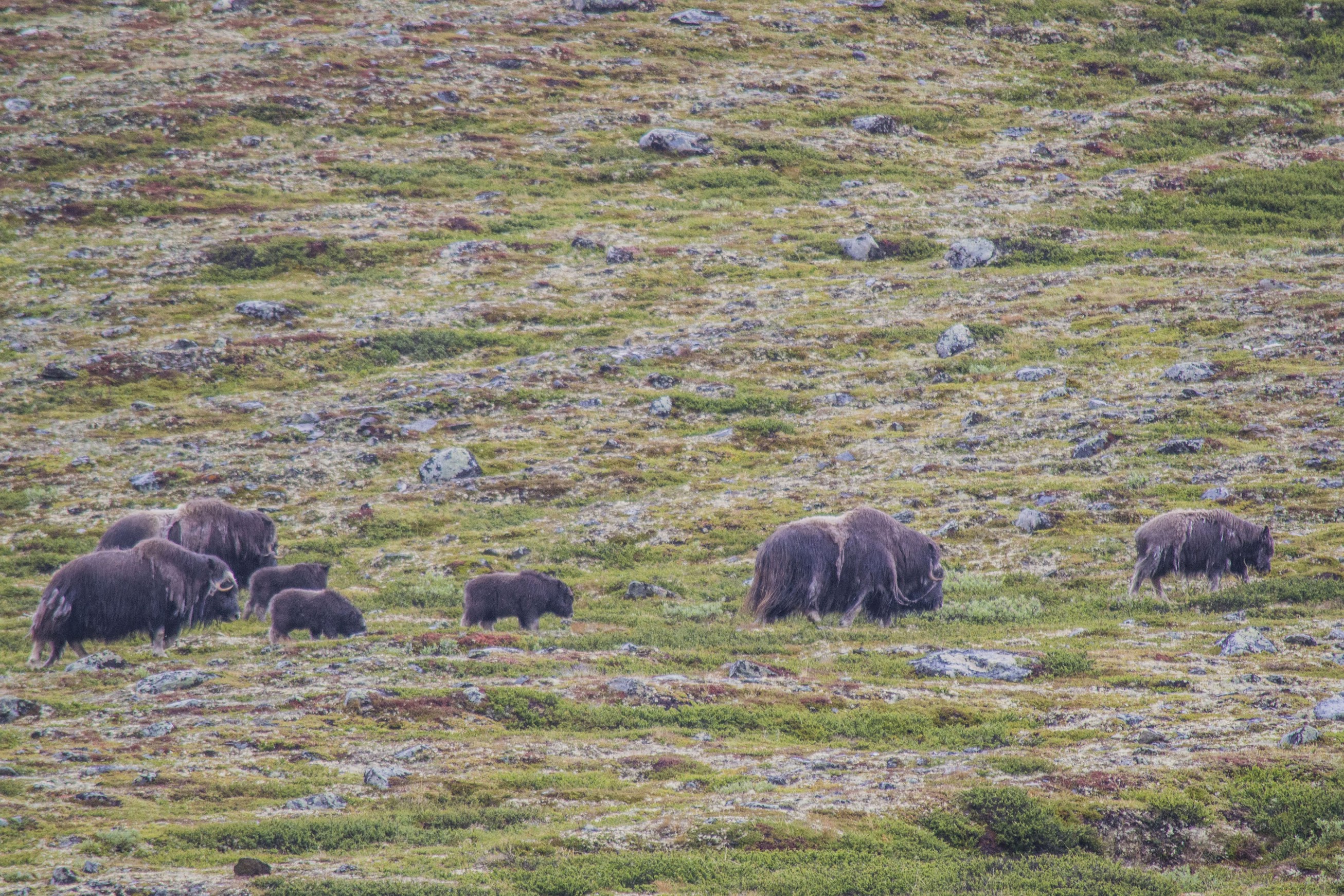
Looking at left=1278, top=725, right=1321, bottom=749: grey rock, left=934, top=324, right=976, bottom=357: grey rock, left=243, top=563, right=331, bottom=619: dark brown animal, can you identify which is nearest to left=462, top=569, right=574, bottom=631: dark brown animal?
left=243, top=563, right=331, bottom=619: dark brown animal

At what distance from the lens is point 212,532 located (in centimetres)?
2386

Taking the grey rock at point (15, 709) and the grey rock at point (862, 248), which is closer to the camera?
the grey rock at point (15, 709)

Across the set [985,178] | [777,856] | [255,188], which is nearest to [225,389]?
[255,188]

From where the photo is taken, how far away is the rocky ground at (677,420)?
11.6 m

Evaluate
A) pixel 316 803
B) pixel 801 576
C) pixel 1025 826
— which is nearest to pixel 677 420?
pixel 801 576

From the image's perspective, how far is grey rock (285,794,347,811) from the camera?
11734mm

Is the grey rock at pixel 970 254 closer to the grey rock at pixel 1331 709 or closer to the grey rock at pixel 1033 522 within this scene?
the grey rock at pixel 1033 522

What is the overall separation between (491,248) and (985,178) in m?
28.5

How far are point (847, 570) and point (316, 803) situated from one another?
40.3ft

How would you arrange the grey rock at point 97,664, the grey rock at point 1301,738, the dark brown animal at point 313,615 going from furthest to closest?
1. the dark brown animal at point 313,615
2. the grey rock at point 97,664
3. the grey rock at point 1301,738

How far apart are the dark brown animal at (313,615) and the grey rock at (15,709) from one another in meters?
5.32

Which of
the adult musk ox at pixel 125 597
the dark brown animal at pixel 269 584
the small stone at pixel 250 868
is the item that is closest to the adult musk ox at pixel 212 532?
the dark brown animal at pixel 269 584

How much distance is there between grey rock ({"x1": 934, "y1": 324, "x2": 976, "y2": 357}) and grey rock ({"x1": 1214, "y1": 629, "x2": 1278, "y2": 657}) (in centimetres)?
2573

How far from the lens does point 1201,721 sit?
1412 centimetres
